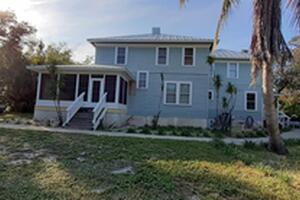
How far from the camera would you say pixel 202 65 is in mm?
17516

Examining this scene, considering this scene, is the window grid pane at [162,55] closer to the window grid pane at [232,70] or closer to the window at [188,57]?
the window at [188,57]

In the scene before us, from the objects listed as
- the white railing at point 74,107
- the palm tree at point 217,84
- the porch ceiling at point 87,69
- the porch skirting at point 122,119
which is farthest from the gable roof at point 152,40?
the porch skirting at point 122,119

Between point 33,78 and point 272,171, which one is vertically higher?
point 33,78

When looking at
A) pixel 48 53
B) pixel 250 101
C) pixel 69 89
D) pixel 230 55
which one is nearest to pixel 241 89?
pixel 250 101

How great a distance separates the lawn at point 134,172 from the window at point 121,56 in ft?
34.2

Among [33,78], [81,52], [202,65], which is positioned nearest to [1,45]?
[33,78]

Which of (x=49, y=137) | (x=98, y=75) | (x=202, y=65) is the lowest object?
(x=49, y=137)

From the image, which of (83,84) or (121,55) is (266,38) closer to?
(83,84)

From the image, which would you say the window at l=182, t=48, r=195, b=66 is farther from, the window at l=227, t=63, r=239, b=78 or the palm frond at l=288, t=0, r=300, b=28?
the palm frond at l=288, t=0, r=300, b=28

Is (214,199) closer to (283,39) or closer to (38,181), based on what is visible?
(38,181)

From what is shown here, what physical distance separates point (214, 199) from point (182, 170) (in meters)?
1.37

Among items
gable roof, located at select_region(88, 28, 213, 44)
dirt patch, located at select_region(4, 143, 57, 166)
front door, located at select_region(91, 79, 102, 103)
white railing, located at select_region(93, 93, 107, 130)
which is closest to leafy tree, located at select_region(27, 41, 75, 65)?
gable roof, located at select_region(88, 28, 213, 44)

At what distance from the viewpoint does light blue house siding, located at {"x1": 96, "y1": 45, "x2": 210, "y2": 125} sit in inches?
682

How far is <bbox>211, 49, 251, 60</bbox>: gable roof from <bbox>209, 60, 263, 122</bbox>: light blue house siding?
14.0 inches
